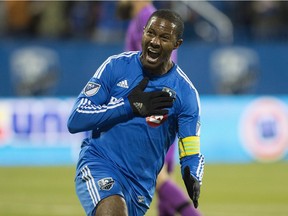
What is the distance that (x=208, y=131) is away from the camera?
17.1m

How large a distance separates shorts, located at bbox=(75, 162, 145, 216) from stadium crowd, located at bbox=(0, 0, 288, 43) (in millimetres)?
11949

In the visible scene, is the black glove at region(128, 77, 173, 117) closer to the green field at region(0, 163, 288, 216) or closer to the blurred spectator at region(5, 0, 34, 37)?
the green field at region(0, 163, 288, 216)

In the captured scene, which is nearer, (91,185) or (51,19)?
(91,185)

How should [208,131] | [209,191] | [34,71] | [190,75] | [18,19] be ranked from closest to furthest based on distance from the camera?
[209,191] < [208,131] < [34,71] < [18,19] < [190,75]

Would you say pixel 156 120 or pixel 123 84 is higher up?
pixel 123 84

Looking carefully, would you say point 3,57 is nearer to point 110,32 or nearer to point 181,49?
point 110,32

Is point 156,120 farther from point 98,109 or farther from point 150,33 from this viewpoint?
point 150,33

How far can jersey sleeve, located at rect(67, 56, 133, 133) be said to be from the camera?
589cm

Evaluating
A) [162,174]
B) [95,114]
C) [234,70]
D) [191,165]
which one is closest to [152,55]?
[95,114]

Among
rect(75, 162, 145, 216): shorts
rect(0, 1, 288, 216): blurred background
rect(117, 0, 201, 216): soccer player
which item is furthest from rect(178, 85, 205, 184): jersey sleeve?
rect(0, 1, 288, 216): blurred background

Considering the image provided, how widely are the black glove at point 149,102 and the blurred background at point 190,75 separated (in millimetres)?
7885

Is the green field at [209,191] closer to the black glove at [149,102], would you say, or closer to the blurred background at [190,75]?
the blurred background at [190,75]

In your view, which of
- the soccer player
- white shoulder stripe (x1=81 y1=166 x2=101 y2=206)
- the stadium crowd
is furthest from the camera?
the stadium crowd

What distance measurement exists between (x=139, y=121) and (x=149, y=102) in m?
0.21
